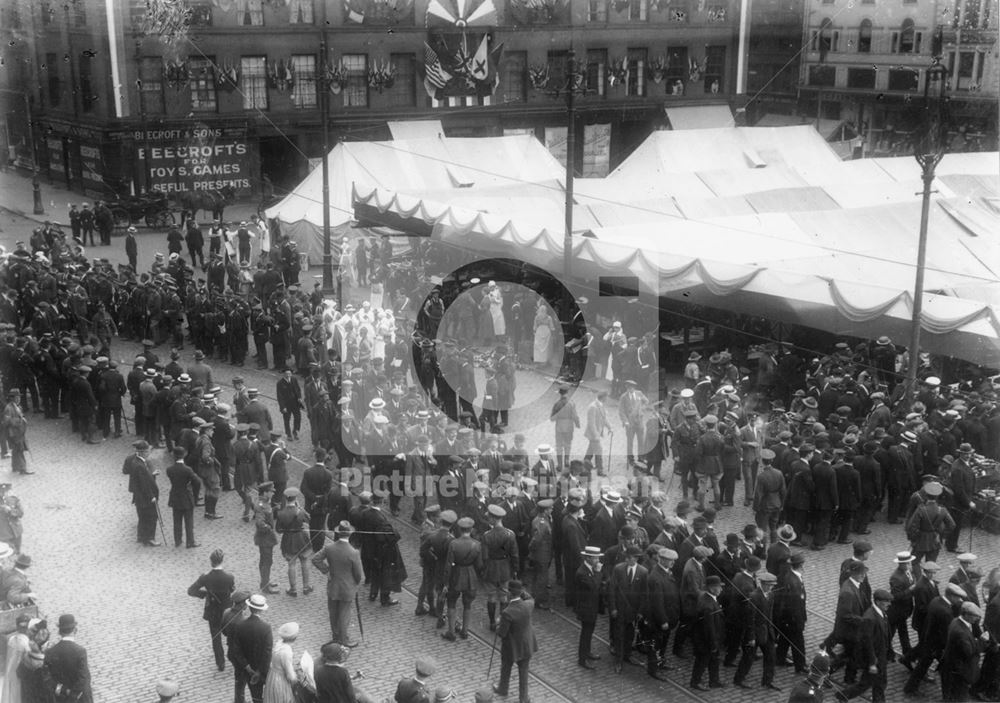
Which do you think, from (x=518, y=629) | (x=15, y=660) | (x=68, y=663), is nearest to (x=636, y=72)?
(x=518, y=629)

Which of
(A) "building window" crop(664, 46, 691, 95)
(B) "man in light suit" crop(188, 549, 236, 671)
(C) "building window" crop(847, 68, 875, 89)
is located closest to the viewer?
(B) "man in light suit" crop(188, 549, 236, 671)

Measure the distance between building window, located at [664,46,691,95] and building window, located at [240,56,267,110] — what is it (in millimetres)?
18202

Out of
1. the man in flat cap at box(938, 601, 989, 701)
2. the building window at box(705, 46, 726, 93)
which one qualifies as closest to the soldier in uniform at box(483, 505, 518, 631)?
the man in flat cap at box(938, 601, 989, 701)

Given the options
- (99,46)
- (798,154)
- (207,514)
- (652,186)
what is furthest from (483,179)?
(207,514)

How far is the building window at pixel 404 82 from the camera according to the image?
1661 inches

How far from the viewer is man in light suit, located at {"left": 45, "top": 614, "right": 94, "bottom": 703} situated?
9.66m

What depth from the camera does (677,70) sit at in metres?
47.2

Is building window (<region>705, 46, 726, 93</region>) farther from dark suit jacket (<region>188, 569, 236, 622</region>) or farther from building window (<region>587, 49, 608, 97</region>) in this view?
dark suit jacket (<region>188, 569, 236, 622</region>)

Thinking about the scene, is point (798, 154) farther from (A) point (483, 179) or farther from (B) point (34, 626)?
(B) point (34, 626)

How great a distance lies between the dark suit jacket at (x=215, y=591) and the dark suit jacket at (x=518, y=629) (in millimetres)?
3009

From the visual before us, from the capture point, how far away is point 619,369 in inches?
782

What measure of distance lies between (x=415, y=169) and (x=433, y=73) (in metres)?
9.66

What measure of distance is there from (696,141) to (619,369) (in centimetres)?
1701

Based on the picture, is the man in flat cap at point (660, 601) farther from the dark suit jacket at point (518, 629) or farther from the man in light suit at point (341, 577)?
the man in light suit at point (341, 577)
